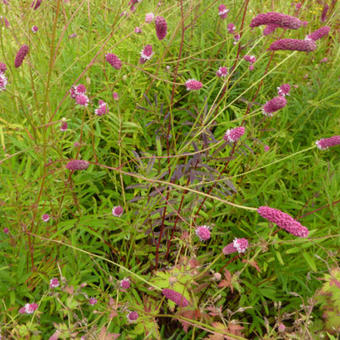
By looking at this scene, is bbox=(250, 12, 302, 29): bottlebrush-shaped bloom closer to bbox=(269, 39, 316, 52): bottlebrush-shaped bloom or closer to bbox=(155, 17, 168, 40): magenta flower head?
bbox=(269, 39, 316, 52): bottlebrush-shaped bloom

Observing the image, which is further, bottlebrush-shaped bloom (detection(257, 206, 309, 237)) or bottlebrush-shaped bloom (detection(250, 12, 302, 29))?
bottlebrush-shaped bloom (detection(250, 12, 302, 29))

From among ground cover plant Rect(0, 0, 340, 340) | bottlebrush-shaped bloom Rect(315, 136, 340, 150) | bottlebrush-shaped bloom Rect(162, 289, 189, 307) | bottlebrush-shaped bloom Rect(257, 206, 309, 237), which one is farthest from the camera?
bottlebrush-shaped bloom Rect(315, 136, 340, 150)

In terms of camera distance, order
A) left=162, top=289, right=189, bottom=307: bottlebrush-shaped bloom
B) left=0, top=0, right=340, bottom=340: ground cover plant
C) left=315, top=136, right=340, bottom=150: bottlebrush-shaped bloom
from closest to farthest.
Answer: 1. left=162, top=289, right=189, bottom=307: bottlebrush-shaped bloom
2. left=0, top=0, right=340, bottom=340: ground cover plant
3. left=315, top=136, right=340, bottom=150: bottlebrush-shaped bloom

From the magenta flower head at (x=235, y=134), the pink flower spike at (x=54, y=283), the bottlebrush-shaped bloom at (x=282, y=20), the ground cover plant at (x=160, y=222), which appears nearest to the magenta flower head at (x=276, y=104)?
the ground cover plant at (x=160, y=222)

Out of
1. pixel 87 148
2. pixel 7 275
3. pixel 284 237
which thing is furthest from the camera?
pixel 87 148

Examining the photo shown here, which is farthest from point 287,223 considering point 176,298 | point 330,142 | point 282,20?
point 282,20

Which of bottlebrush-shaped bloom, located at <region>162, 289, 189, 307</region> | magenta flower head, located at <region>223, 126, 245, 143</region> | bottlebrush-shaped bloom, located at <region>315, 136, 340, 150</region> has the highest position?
magenta flower head, located at <region>223, 126, 245, 143</region>

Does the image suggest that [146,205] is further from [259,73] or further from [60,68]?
[259,73]

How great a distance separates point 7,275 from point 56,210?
31 cm

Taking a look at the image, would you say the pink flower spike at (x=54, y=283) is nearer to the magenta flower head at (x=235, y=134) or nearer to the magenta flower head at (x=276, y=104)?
the magenta flower head at (x=235, y=134)

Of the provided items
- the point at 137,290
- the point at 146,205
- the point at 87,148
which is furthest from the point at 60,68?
the point at 137,290

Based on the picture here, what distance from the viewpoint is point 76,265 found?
3.84 ft

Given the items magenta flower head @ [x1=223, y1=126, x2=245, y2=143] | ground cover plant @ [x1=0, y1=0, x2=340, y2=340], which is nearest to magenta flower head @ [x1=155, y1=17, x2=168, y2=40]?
ground cover plant @ [x1=0, y1=0, x2=340, y2=340]

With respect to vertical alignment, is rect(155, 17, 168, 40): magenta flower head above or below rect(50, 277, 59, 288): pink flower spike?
above
